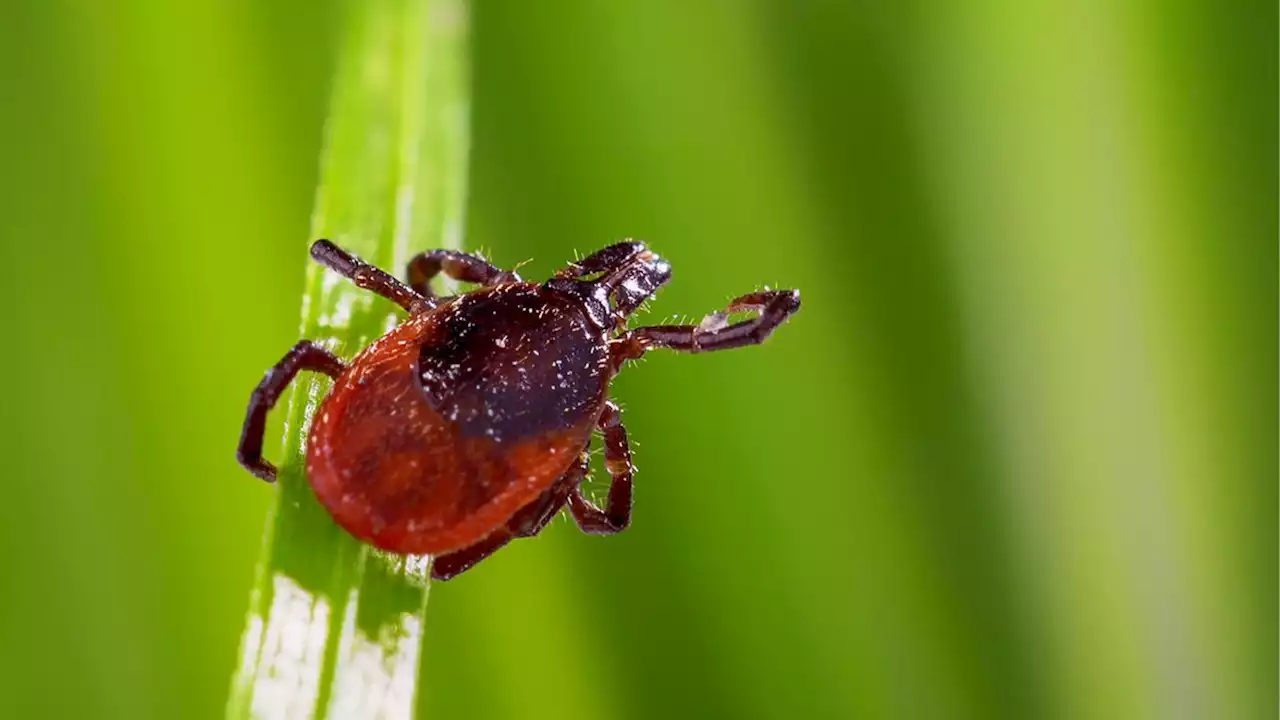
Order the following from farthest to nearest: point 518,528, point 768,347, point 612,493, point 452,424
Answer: point 768,347, point 612,493, point 518,528, point 452,424

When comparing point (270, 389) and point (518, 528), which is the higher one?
point (270, 389)

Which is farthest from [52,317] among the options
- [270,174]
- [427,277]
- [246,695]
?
[246,695]

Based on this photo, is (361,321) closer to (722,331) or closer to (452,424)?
(452,424)

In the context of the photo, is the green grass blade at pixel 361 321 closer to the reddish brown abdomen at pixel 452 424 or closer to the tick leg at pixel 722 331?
the reddish brown abdomen at pixel 452 424

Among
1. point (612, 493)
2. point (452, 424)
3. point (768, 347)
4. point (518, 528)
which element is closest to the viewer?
point (452, 424)

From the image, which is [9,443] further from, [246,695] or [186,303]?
[246,695]

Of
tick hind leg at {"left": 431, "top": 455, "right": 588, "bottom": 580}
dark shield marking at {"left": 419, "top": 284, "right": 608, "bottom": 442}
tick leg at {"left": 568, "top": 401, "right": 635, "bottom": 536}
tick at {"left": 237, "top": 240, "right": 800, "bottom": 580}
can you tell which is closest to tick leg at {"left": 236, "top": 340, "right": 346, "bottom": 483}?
tick at {"left": 237, "top": 240, "right": 800, "bottom": 580}

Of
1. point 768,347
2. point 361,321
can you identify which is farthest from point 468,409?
point 768,347
